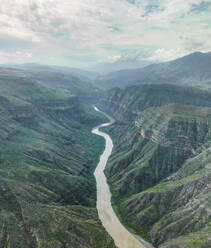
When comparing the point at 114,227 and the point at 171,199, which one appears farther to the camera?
the point at 171,199

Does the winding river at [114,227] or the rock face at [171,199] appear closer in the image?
the rock face at [171,199]

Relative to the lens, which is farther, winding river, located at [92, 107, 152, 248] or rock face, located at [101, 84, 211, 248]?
winding river, located at [92, 107, 152, 248]

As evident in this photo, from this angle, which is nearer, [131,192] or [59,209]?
[59,209]

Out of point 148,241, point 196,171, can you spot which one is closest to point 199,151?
point 196,171

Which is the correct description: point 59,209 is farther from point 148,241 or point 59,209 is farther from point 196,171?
point 196,171

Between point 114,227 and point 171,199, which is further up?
point 171,199

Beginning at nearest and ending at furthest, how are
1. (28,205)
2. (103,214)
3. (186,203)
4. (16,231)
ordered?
(16,231)
(28,205)
(186,203)
(103,214)

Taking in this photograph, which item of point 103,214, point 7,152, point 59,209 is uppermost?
point 7,152

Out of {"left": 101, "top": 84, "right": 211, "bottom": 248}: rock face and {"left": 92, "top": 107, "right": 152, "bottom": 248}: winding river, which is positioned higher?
{"left": 101, "top": 84, "right": 211, "bottom": 248}: rock face

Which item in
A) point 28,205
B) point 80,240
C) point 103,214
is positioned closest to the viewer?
point 80,240

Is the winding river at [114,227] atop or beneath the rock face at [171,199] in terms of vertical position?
beneath

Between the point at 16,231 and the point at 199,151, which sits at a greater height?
the point at 199,151
